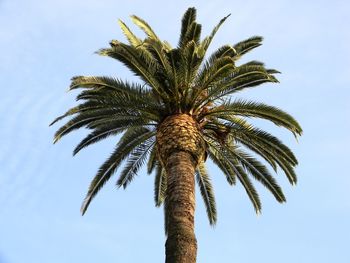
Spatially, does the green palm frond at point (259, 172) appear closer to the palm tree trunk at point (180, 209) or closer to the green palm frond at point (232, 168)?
the green palm frond at point (232, 168)

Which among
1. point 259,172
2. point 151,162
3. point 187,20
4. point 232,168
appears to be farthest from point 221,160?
point 187,20

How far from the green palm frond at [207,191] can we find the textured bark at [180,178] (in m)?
4.24

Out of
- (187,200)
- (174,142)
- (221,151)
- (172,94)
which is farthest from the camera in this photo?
(221,151)

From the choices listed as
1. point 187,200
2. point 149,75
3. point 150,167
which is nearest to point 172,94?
point 149,75

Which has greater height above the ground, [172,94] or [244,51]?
[244,51]

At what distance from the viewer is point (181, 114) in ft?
52.9

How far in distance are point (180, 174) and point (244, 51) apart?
19.9 feet

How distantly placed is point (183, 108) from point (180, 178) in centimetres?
266

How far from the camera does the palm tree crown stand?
16.1 m

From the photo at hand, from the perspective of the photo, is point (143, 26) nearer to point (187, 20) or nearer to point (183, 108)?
point (187, 20)

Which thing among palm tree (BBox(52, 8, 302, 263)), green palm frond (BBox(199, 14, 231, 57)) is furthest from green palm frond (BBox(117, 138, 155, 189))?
green palm frond (BBox(199, 14, 231, 57))

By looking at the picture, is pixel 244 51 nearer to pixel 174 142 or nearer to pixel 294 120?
pixel 294 120

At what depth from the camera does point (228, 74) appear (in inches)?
640

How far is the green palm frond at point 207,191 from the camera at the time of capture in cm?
2005
